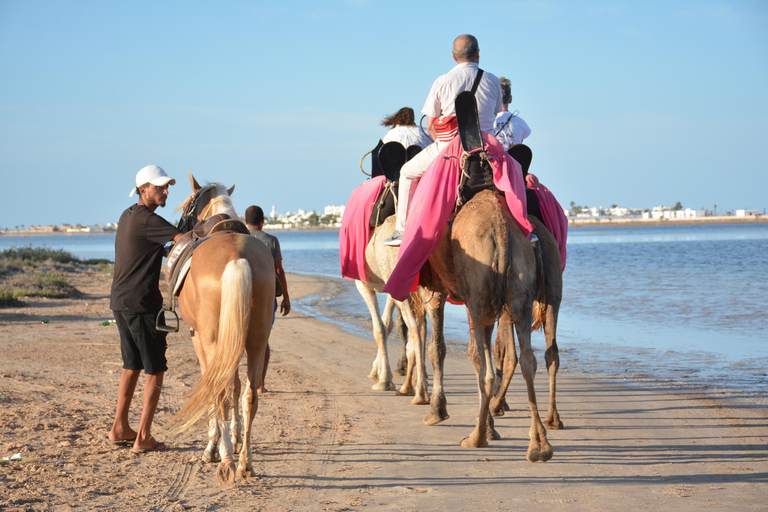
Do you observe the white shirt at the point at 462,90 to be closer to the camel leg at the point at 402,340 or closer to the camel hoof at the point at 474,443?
the camel hoof at the point at 474,443

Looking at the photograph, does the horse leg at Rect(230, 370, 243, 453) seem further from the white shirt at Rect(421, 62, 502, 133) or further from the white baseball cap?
the white shirt at Rect(421, 62, 502, 133)

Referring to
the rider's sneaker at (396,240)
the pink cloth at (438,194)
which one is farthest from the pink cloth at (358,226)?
the pink cloth at (438,194)

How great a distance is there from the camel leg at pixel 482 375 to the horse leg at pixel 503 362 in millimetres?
395

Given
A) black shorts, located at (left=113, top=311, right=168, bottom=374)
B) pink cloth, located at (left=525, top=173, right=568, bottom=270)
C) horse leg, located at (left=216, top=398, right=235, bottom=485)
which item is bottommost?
horse leg, located at (left=216, top=398, right=235, bottom=485)

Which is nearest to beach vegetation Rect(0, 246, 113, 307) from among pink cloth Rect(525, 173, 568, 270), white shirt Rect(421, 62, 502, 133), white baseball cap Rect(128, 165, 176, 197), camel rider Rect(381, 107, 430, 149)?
camel rider Rect(381, 107, 430, 149)

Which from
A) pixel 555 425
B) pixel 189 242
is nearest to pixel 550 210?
pixel 555 425

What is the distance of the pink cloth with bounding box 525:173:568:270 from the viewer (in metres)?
6.55

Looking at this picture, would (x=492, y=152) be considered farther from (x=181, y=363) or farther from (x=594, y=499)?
(x=181, y=363)

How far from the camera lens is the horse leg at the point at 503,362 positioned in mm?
6098

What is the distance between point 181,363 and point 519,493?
6871 millimetres

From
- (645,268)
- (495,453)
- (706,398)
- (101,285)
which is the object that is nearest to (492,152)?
(495,453)

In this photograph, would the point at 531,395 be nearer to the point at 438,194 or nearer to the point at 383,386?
the point at 438,194

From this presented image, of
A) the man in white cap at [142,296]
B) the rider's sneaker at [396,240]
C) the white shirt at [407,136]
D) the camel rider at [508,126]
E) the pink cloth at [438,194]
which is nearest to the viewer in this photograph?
the pink cloth at [438,194]

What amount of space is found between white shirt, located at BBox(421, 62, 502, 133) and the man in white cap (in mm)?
2522
